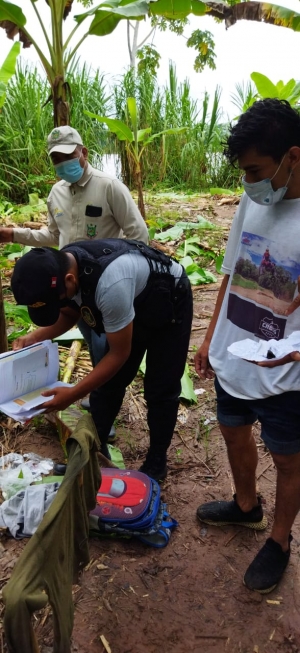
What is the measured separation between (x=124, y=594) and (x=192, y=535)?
0.47m

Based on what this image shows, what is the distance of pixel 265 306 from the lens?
1684 mm

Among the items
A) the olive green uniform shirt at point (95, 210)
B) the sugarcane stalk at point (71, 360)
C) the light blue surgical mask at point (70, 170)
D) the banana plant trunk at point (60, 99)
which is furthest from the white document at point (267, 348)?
the banana plant trunk at point (60, 99)

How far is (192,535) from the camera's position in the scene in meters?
2.31

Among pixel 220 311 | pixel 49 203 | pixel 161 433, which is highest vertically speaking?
pixel 49 203

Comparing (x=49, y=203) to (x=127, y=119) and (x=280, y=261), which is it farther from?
(x=127, y=119)

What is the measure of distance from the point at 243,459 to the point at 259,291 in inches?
31.5

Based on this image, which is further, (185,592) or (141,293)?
(141,293)

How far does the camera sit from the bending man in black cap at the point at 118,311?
171 centimetres

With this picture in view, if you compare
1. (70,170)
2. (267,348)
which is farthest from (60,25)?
(267,348)

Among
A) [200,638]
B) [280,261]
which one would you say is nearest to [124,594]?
[200,638]

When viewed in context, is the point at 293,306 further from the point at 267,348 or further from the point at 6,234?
the point at 6,234

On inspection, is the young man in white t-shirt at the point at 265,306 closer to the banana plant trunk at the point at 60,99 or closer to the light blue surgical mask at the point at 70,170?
the light blue surgical mask at the point at 70,170

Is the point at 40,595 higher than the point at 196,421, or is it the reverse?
the point at 40,595

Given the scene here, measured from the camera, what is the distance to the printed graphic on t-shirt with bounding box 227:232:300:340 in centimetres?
160
